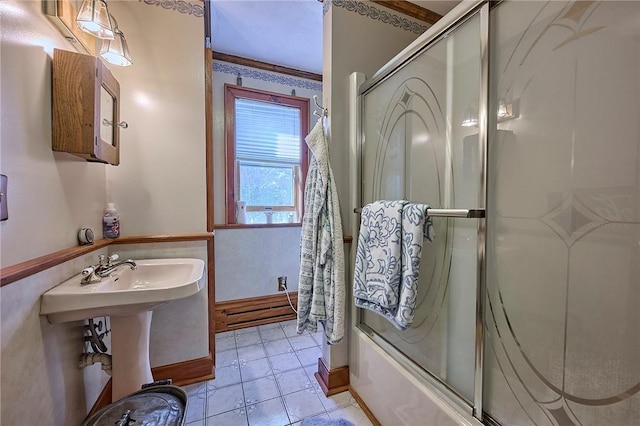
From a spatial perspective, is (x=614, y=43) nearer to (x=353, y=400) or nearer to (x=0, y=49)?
(x=0, y=49)

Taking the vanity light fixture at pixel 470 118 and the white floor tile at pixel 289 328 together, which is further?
the white floor tile at pixel 289 328

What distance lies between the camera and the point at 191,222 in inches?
63.2

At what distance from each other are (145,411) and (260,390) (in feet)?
2.28

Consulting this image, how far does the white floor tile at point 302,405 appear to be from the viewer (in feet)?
4.53

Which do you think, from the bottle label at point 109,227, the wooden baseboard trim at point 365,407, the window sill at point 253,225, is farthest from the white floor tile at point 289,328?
the bottle label at point 109,227

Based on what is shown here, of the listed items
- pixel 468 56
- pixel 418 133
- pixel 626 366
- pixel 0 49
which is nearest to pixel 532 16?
pixel 468 56

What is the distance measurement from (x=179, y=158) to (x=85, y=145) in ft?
1.89

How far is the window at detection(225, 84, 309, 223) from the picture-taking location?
7.76 ft

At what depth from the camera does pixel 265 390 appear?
1.55 metres

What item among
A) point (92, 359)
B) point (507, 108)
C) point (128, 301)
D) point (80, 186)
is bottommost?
point (92, 359)

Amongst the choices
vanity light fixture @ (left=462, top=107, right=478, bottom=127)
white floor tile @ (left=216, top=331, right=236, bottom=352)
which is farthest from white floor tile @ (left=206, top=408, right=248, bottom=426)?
vanity light fixture @ (left=462, top=107, right=478, bottom=127)

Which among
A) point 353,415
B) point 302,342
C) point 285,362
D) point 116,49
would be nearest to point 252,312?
point 302,342

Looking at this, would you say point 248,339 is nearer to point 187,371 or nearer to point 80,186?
point 187,371

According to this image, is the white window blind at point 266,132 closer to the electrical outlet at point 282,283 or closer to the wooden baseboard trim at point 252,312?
the electrical outlet at point 282,283
